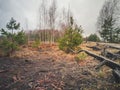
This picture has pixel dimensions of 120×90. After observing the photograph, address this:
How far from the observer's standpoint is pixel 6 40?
1344 centimetres

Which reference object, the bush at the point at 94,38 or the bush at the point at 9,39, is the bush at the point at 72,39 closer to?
the bush at the point at 9,39

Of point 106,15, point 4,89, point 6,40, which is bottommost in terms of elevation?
point 4,89

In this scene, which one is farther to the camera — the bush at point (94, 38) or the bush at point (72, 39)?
the bush at point (94, 38)

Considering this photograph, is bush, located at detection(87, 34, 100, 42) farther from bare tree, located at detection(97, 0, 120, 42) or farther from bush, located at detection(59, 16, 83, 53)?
bush, located at detection(59, 16, 83, 53)

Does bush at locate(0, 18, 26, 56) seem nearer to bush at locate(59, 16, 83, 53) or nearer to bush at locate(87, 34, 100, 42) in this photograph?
bush at locate(59, 16, 83, 53)

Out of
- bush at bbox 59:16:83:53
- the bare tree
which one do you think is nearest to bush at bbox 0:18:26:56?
bush at bbox 59:16:83:53

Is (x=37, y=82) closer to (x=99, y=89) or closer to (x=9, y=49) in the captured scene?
(x=99, y=89)

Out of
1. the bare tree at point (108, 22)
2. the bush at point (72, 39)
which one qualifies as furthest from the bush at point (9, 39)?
the bare tree at point (108, 22)

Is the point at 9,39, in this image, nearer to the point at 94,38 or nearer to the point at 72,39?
→ the point at 72,39

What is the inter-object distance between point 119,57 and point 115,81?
15.4 feet

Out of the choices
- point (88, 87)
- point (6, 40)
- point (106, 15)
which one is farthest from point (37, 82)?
point (106, 15)

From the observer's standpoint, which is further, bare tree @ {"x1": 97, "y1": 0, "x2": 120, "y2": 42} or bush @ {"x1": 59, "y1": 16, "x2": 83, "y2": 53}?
bare tree @ {"x1": 97, "y1": 0, "x2": 120, "y2": 42}

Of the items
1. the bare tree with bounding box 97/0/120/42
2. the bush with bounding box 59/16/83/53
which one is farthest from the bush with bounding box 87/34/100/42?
the bush with bounding box 59/16/83/53

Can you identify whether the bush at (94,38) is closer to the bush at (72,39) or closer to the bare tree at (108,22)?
the bare tree at (108,22)
